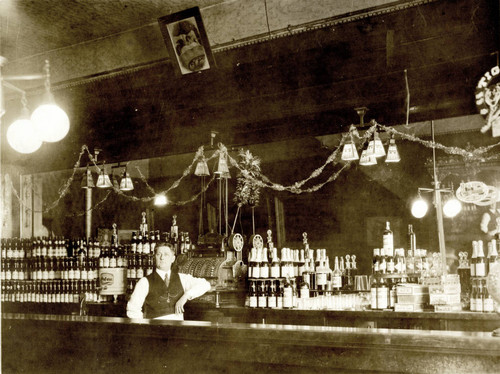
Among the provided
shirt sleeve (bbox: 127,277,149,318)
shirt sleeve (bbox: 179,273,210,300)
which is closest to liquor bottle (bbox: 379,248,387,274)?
shirt sleeve (bbox: 179,273,210,300)

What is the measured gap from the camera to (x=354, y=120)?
5672 mm

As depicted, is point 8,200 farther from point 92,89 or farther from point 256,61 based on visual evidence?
point 256,61

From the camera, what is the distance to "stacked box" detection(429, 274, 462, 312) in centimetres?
491

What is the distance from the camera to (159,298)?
4898 mm

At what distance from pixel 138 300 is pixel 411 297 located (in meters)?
2.59

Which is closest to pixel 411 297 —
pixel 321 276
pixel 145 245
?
pixel 321 276

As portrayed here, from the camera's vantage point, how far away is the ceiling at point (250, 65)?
198 inches

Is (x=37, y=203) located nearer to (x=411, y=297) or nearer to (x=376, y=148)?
(x=376, y=148)

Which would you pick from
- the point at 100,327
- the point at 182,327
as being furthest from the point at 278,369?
the point at 100,327

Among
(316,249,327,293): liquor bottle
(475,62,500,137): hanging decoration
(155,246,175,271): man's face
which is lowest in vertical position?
(316,249,327,293): liquor bottle

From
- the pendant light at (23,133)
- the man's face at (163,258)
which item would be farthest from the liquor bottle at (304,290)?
the pendant light at (23,133)

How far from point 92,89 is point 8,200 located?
10.0 feet

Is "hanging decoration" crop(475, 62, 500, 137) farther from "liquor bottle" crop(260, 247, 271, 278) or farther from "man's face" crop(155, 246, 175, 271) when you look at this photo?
"man's face" crop(155, 246, 175, 271)

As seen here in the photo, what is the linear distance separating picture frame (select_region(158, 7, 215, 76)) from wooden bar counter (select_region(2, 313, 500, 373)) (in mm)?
3081
